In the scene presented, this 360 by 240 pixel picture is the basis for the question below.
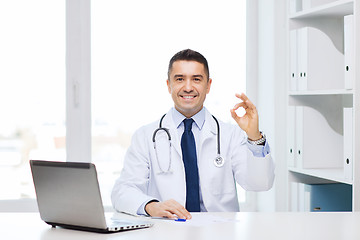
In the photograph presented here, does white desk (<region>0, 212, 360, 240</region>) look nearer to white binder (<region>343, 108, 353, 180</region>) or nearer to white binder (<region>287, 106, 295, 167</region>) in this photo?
white binder (<region>343, 108, 353, 180</region>)

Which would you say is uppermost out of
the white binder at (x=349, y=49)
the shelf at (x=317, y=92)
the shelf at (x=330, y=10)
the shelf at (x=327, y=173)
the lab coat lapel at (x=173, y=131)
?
the shelf at (x=330, y=10)

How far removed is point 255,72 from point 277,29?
1.24 ft

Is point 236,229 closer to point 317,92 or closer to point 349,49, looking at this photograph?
point 349,49

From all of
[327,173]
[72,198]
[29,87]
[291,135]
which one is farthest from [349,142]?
[29,87]

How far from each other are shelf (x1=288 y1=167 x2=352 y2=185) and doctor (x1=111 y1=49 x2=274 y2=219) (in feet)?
1.43

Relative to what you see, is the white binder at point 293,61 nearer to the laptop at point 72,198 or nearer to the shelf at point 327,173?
the shelf at point 327,173

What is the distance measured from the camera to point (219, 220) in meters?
1.80

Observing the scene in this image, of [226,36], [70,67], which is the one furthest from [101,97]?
[226,36]

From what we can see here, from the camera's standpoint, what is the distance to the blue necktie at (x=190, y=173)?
90.9 inches

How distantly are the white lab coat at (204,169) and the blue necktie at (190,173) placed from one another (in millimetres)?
21

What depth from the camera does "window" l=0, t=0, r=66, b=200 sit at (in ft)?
11.6

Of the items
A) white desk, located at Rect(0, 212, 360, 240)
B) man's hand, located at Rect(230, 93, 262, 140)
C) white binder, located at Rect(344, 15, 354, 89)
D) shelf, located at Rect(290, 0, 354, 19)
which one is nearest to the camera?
white desk, located at Rect(0, 212, 360, 240)

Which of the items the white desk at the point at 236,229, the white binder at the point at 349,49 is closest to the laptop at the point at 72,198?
the white desk at the point at 236,229

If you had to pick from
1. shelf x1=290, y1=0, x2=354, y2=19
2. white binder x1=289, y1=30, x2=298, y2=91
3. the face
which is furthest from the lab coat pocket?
shelf x1=290, y1=0, x2=354, y2=19
